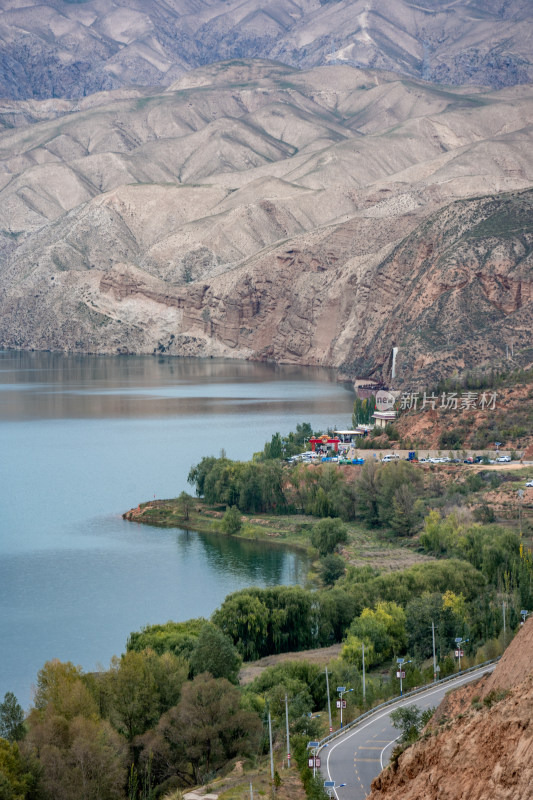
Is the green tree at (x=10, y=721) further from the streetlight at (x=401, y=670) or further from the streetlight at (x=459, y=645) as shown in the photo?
the streetlight at (x=459, y=645)

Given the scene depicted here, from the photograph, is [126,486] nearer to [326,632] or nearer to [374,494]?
[374,494]

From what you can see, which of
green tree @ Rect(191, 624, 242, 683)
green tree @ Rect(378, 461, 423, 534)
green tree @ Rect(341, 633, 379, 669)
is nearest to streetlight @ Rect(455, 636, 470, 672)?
green tree @ Rect(341, 633, 379, 669)

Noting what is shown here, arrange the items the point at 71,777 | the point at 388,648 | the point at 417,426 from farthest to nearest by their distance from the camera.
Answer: the point at 417,426
the point at 388,648
the point at 71,777

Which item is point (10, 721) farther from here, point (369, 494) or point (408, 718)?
point (369, 494)

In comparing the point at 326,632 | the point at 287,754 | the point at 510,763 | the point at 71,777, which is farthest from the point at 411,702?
the point at 510,763

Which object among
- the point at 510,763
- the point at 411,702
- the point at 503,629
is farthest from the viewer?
the point at 503,629
